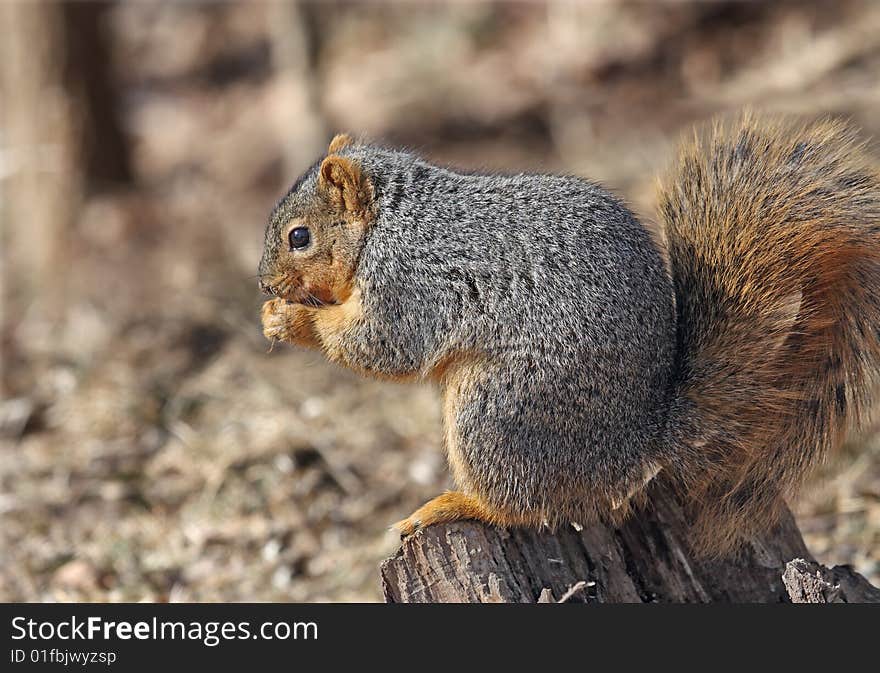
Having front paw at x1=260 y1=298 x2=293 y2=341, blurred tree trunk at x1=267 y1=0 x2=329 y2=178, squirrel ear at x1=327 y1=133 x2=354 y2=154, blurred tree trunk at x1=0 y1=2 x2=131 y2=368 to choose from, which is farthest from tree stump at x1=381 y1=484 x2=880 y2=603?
blurred tree trunk at x1=0 y1=2 x2=131 y2=368

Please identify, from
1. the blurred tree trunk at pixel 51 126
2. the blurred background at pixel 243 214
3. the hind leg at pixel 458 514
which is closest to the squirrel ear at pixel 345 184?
the hind leg at pixel 458 514

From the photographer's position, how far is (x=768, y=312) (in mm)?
2615

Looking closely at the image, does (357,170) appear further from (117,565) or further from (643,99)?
(643,99)

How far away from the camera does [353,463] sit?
487 centimetres

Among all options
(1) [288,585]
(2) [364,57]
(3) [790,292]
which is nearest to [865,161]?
(3) [790,292]

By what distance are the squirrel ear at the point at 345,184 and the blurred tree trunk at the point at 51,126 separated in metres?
4.57

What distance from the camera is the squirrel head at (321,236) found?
119 inches

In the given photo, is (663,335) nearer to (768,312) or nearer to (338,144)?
(768,312)

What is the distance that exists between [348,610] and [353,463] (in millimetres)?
2326

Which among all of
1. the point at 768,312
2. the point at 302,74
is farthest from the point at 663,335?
the point at 302,74

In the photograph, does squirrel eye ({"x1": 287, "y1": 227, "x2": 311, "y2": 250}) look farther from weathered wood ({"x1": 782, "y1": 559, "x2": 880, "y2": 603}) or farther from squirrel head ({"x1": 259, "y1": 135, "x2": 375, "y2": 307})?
weathered wood ({"x1": 782, "y1": 559, "x2": 880, "y2": 603})

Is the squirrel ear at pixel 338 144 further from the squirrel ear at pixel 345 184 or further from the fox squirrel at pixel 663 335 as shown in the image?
the fox squirrel at pixel 663 335

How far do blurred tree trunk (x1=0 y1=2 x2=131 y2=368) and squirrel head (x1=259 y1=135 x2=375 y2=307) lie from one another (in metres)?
4.44

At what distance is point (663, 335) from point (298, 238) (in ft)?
3.44
